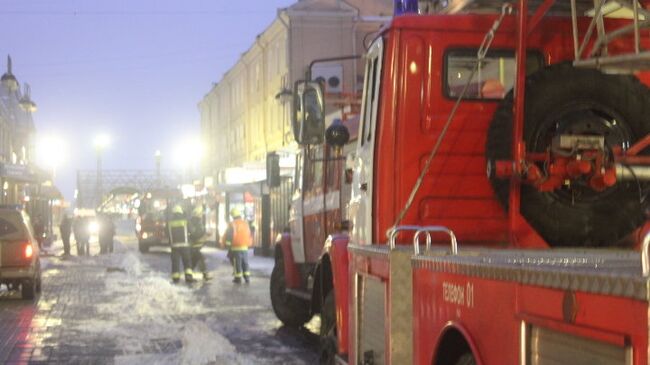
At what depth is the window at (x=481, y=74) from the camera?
7785 millimetres

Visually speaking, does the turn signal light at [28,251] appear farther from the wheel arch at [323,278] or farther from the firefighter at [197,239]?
the wheel arch at [323,278]

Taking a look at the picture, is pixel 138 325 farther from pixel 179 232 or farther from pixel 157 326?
pixel 179 232

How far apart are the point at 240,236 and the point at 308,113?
14.3 meters

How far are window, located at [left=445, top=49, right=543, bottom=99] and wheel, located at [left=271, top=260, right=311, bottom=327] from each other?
7.34 metres

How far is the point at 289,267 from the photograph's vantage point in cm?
1419

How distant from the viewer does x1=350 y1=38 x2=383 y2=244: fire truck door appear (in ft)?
25.8

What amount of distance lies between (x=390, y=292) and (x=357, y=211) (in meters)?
2.35

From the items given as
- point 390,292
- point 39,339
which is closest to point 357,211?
point 390,292

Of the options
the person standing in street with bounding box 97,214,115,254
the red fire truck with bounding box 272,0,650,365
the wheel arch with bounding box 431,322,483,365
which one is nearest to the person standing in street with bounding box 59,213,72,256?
the person standing in street with bounding box 97,214,115,254

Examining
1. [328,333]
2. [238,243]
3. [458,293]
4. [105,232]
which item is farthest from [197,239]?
[105,232]

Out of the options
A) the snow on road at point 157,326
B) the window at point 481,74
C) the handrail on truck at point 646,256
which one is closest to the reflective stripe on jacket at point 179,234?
the snow on road at point 157,326

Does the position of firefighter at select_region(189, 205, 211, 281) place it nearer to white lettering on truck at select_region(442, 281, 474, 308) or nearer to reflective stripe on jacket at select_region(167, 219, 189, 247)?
reflective stripe on jacket at select_region(167, 219, 189, 247)

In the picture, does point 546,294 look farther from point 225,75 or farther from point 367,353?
point 225,75

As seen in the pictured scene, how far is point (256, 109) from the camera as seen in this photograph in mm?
59031
